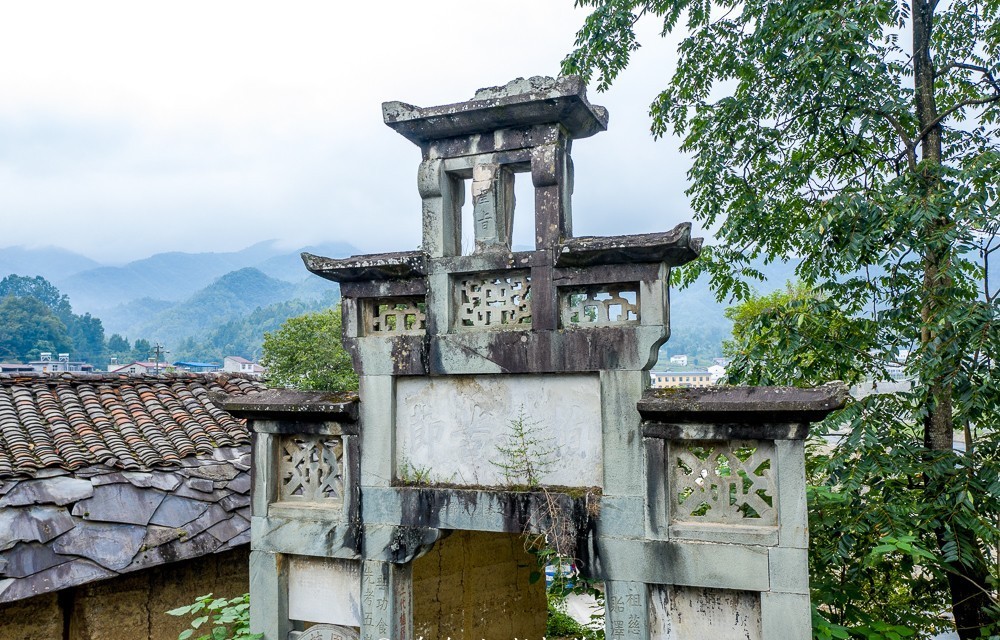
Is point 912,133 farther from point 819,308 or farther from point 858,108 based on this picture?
point 819,308

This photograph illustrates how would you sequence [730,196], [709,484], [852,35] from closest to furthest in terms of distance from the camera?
1. [709,484]
2. [852,35]
3. [730,196]

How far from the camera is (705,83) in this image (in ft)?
31.4

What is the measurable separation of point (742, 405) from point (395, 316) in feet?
9.25

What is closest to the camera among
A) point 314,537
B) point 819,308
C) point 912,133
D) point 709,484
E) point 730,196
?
point 709,484

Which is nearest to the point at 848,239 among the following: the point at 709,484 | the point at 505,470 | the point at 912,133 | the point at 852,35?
the point at 852,35

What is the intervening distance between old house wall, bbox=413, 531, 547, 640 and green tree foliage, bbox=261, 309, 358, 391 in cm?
2301

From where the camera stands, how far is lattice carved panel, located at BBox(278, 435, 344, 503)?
6234 millimetres

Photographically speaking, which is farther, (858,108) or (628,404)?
(858,108)

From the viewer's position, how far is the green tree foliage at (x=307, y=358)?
32938 millimetres

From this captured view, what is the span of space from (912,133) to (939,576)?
15.1 feet

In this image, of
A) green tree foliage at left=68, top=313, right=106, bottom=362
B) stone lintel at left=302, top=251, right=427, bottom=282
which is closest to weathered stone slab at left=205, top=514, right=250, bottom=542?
stone lintel at left=302, top=251, right=427, bottom=282

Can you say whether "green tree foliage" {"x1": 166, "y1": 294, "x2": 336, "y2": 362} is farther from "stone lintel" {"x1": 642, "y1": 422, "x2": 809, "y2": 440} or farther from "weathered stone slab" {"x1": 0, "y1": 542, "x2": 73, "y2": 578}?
"stone lintel" {"x1": 642, "y1": 422, "x2": 809, "y2": 440}

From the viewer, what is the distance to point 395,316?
6145mm

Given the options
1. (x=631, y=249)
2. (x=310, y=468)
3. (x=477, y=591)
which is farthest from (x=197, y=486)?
(x=631, y=249)
